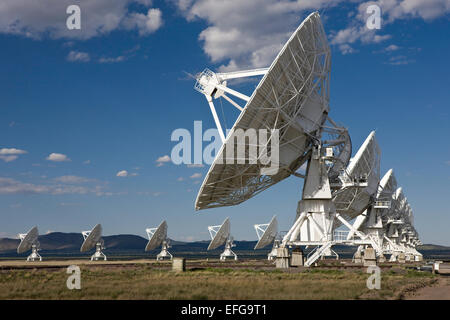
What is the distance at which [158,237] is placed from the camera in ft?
282

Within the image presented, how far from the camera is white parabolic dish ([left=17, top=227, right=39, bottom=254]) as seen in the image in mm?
96562

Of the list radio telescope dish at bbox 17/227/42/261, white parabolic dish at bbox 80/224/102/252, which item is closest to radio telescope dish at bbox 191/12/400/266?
white parabolic dish at bbox 80/224/102/252

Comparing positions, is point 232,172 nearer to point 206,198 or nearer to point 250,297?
point 206,198

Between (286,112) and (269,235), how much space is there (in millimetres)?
52364

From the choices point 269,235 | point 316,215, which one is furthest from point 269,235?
point 316,215

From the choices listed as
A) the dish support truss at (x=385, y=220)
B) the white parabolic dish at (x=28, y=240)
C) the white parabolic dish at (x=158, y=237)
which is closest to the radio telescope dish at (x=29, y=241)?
the white parabolic dish at (x=28, y=240)

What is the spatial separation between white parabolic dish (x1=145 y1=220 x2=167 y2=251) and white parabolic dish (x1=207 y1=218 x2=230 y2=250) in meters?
8.15

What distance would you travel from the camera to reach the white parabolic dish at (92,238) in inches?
3410

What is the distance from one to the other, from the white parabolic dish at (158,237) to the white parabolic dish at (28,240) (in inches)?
1027

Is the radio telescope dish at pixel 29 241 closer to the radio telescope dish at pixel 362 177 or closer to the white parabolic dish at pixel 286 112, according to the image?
the radio telescope dish at pixel 362 177

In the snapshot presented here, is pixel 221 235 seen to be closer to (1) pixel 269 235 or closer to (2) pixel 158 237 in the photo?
(1) pixel 269 235
